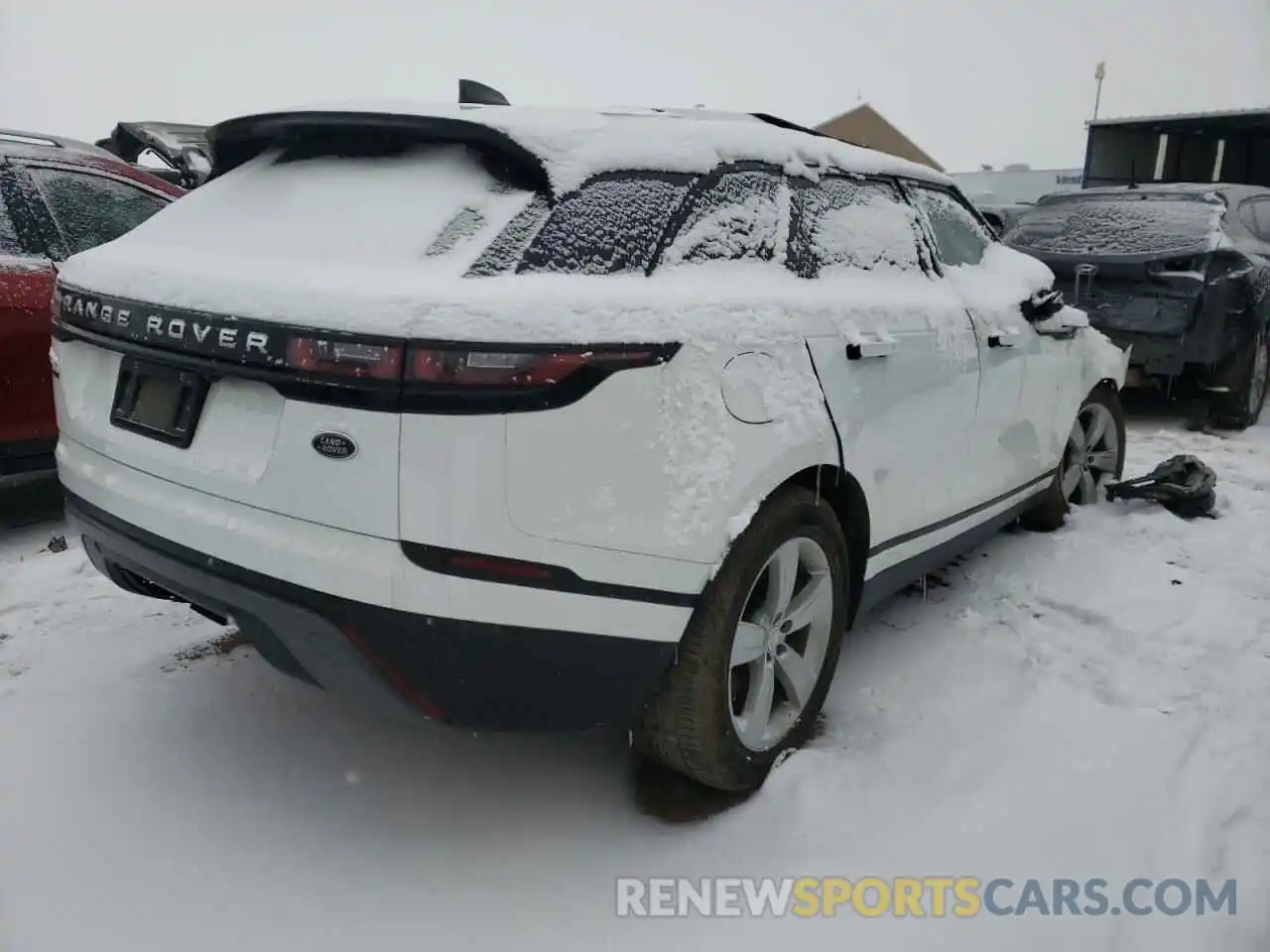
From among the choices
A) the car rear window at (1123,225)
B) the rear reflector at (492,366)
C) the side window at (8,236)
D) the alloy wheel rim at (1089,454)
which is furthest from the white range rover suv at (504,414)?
the car rear window at (1123,225)

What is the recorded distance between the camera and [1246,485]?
17.2 ft

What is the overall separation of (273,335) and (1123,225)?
6280 mm

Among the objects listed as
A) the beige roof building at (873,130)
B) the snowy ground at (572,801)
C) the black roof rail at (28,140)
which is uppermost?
the beige roof building at (873,130)

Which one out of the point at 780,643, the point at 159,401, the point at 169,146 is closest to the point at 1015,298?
the point at 780,643

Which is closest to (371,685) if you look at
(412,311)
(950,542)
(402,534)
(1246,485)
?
(402,534)

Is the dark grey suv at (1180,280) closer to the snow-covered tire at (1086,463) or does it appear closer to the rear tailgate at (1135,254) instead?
the rear tailgate at (1135,254)

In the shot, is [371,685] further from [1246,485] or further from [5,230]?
[1246,485]

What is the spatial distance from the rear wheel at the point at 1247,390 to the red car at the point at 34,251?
6.67 meters

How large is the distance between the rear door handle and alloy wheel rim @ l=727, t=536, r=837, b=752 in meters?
0.50

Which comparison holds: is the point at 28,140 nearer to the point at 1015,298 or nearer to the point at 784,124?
the point at 784,124

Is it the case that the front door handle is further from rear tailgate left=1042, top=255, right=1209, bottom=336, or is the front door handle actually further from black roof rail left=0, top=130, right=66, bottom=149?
black roof rail left=0, top=130, right=66, bottom=149

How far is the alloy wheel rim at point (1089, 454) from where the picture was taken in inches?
177

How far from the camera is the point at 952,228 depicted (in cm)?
351

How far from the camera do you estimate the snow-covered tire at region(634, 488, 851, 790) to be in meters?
2.15
